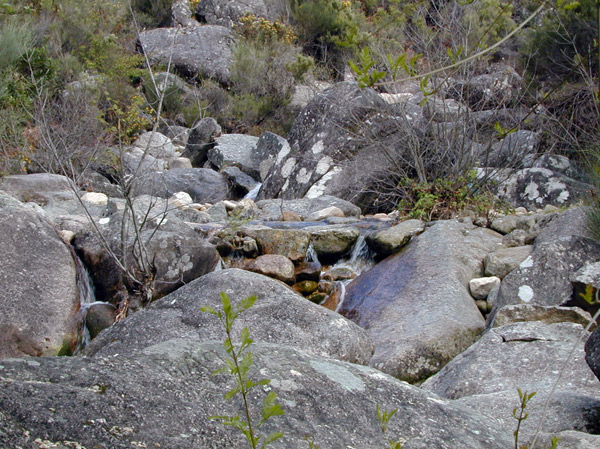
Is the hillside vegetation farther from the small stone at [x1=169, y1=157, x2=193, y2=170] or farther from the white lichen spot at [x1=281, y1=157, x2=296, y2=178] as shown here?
the white lichen spot at [x1=281, y1=157, x2=296, y2=178]

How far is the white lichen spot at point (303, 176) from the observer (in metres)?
9.66

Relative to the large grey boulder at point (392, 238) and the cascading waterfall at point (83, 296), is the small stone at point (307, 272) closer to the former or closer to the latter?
the large grey boulder at point (392, 238)

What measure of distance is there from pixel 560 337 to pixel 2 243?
3951 mm

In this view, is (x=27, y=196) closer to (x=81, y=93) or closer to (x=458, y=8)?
(x=81, y=93)

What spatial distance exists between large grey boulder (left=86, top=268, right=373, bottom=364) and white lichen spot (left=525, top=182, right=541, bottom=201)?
19.1 feet

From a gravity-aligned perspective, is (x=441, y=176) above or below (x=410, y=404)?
below

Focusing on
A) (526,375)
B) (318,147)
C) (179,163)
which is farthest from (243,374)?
(179,163)

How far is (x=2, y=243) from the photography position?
14.9 feet

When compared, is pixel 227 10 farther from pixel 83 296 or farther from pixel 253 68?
pixel 83 296

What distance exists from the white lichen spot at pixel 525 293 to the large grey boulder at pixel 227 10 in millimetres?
18862

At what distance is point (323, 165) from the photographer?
9.60 metres

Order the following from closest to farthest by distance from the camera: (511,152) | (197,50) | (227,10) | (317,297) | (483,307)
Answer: (483,307) → (317,297) → (511,152) → (197,50) → (227,10)

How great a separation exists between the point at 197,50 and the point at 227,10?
3918 mm

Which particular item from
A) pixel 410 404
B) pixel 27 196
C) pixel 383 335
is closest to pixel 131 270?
pixel 383 335
